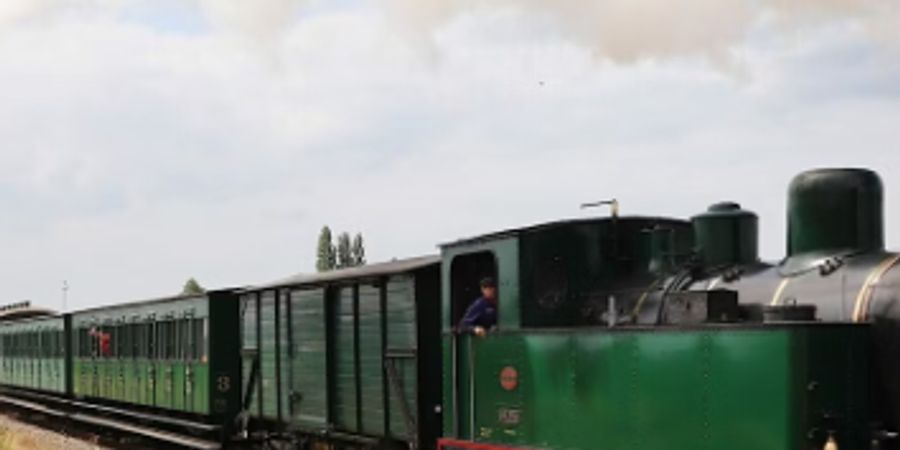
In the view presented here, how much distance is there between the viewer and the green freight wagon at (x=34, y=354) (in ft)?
92.4

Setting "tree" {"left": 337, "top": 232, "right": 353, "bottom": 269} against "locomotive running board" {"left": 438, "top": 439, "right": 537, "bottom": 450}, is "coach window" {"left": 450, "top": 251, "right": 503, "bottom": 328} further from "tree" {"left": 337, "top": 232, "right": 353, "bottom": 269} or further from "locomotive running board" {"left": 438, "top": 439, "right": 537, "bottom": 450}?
"tree" {"left": 337, "top": 232, "right": 353, "bottom": 269}

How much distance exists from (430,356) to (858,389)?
5212 mm

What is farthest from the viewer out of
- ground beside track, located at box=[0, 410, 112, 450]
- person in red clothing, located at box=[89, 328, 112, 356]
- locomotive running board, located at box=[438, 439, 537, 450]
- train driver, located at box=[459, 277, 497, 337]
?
person in red clothing, located at box=[89, 328, 112, 356]

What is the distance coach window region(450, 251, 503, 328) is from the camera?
31.8ft

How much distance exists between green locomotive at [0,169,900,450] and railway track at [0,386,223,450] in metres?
3.38

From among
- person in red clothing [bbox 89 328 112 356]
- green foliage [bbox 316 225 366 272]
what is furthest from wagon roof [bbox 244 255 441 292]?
green foliage [bbox 316 225 366 272]

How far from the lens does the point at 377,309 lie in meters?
11.8

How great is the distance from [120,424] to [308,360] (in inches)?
404

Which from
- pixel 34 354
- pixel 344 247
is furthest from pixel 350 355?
pixel 344 247

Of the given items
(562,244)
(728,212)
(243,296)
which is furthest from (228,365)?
(728,212)

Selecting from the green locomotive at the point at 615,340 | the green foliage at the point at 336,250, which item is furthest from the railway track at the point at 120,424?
the green foliage at the point at 336,250

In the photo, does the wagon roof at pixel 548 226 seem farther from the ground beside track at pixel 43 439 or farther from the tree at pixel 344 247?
the tree at pixel 344 247

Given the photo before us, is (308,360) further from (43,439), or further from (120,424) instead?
(43,439)

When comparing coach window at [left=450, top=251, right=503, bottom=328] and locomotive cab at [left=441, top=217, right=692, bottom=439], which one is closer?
locomotive cab at [left=441, top=217, right=692, bottom=439]
